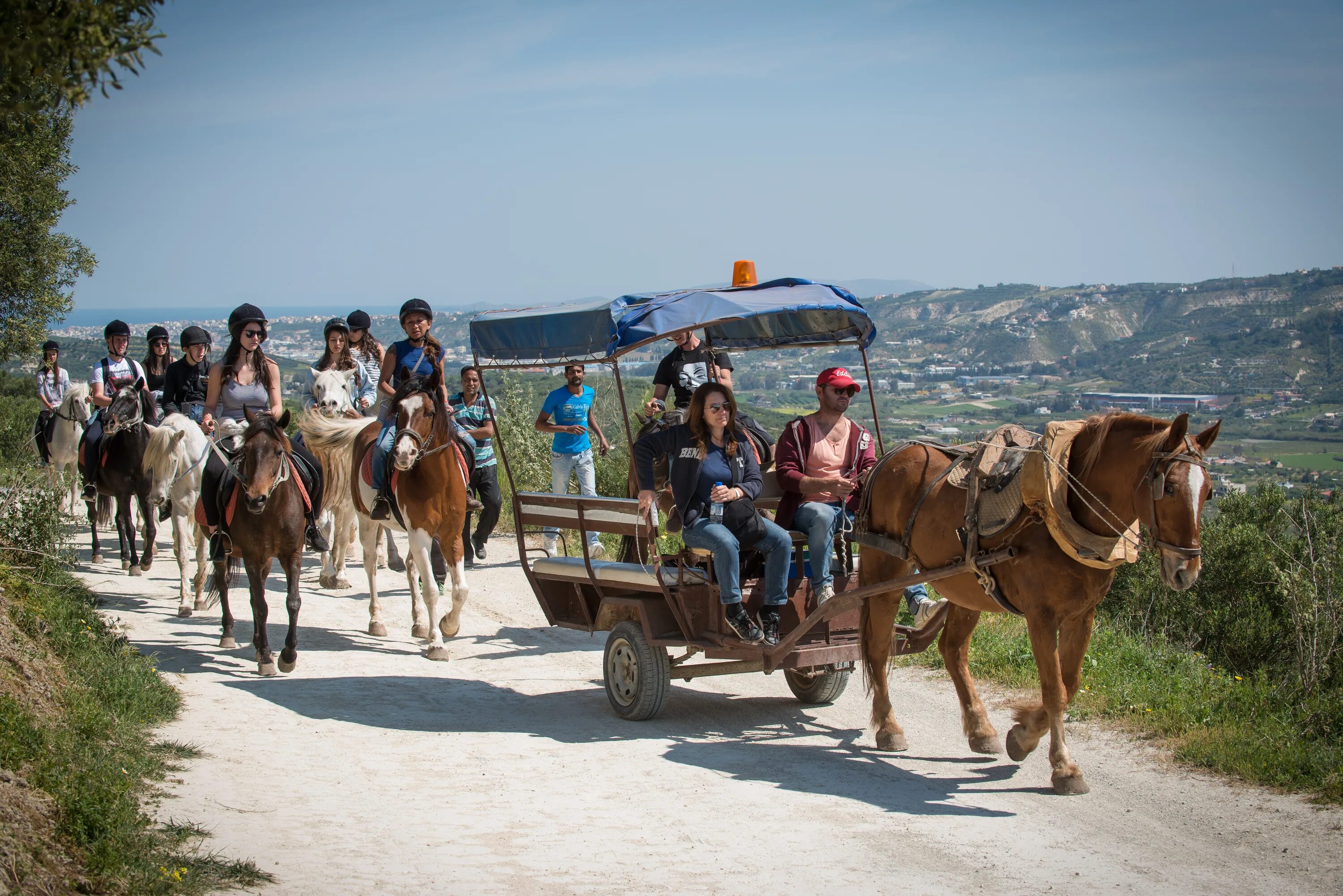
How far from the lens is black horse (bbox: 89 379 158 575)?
43.1ft

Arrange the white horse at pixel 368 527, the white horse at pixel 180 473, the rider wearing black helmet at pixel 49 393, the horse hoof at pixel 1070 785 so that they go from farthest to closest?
the rider wearing black helmet at pixel 49 393
the white horse at pixel 180 473
the white horse at pixel 368 527
the horse hoof at pixel 1070 785

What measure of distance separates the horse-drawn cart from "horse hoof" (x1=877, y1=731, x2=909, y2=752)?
545mm

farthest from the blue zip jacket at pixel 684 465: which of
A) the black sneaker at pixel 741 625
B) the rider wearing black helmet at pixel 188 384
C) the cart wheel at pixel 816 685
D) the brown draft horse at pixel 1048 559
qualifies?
the rider wearing black helmet at pixel 188 384

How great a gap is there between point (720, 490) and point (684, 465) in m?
0.34

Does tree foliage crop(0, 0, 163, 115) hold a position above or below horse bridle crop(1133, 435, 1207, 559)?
above

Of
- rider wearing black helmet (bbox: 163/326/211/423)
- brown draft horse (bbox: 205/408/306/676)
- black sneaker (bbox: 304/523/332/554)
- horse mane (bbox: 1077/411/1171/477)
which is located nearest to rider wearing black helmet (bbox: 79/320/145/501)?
rider wearing black helmet (bbox: 163/326/211/423)

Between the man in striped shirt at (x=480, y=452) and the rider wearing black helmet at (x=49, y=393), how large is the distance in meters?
6.87

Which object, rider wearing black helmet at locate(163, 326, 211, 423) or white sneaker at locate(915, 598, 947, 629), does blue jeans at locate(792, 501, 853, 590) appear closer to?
white sneaker at locate(915, 598, 947, 629)

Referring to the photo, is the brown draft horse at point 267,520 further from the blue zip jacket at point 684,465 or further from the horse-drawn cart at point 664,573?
the blue zip jacket at point 684,465

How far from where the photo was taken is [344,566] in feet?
46.5

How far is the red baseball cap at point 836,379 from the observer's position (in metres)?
7.66

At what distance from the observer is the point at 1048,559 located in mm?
6289

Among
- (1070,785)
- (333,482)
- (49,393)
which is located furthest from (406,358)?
(49,393)

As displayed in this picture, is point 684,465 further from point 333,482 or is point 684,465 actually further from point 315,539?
point 333,482
